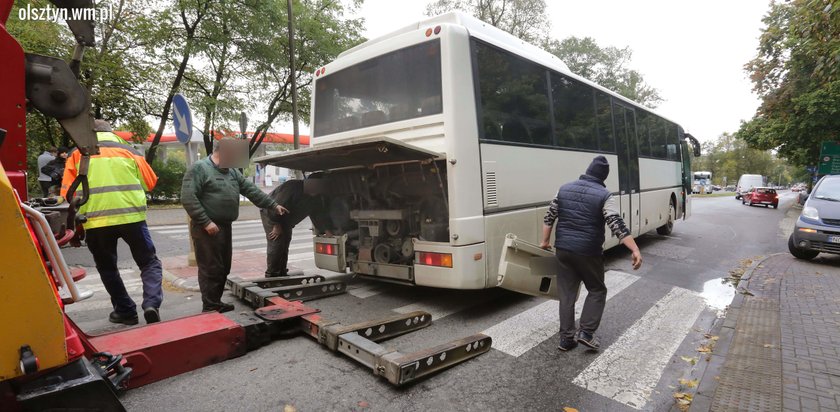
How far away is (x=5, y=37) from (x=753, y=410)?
4.91 metres

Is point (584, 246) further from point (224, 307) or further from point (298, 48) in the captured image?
point (298, 48)

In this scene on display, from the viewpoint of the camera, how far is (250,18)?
1659cm

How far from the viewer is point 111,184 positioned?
4070 mm

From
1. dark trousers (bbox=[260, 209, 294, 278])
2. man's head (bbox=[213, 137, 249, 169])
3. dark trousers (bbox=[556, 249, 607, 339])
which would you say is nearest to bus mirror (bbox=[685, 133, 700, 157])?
dark trousers (bbox=[556, 249, 607, 339])

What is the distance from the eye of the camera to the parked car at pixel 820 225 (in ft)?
26.0

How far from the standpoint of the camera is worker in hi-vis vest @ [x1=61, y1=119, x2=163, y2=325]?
4.02 metres

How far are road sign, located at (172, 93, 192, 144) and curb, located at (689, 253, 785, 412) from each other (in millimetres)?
6971

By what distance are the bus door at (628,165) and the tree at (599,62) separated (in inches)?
1118

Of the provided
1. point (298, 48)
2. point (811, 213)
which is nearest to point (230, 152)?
point (811, 213)

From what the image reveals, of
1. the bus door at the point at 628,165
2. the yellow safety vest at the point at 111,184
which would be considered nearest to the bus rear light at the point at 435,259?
the yellow safety vest at the point at 111,184

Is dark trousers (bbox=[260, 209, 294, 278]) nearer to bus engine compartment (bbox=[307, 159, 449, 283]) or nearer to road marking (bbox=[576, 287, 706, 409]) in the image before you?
bus engine compartment (bbox=[307, 159, 449, 283])

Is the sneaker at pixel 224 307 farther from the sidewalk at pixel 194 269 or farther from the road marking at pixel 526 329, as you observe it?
the road marking at pixel 526 329

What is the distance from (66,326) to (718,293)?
7.59 metres

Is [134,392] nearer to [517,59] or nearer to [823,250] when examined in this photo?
[517,59]
